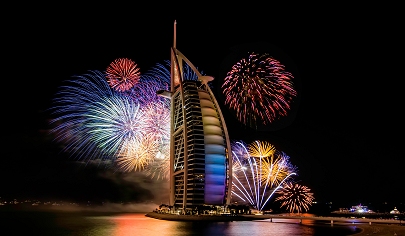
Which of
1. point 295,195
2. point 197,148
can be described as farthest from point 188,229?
point 295,195

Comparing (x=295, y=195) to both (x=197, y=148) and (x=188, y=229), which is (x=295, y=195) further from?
(x=188, y=229)

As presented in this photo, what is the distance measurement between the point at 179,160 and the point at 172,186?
4.33m

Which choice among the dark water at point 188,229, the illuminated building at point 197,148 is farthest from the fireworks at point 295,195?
the dark water at point 188,229

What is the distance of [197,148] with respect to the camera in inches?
2707

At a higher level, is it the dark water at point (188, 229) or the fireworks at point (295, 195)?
the fireworks at point (295, 195)

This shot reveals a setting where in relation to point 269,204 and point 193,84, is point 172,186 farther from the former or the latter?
point 269,204

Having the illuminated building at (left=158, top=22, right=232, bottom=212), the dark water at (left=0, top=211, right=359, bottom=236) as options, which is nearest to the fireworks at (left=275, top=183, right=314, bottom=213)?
the illuminated building at (left=158, top=22, right=232, bottom=212)

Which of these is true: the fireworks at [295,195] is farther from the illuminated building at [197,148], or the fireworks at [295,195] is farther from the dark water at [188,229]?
the dark water at [188,229]

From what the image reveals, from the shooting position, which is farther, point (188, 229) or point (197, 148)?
point (197, 148)

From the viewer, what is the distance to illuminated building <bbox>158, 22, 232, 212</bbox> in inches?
2680

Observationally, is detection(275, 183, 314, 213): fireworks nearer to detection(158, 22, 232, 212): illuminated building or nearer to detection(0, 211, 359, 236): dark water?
detection(158, 22, 232, 212): illuminated building

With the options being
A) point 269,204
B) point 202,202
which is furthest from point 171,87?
point 269,204

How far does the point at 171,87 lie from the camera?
77.2m

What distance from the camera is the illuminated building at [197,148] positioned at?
223 feet
